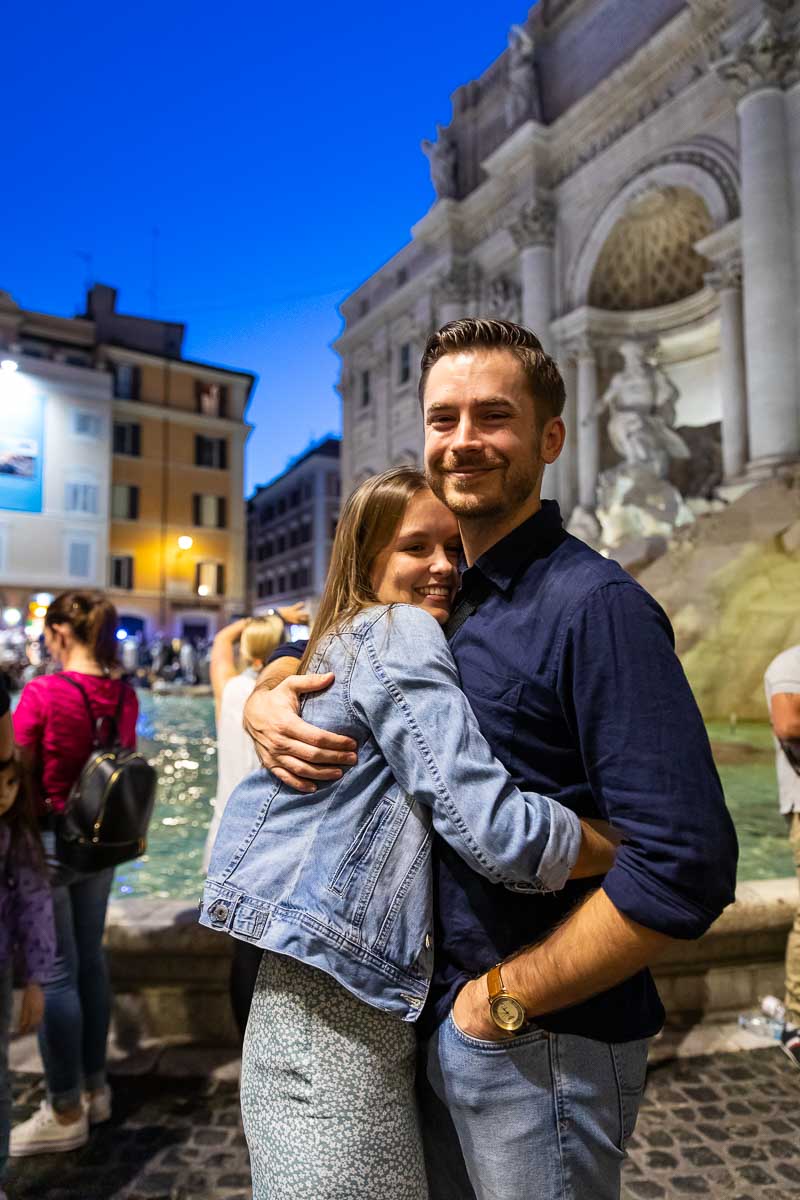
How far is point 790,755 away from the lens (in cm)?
283

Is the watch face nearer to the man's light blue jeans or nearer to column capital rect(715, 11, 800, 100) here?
the man's light blue jeans

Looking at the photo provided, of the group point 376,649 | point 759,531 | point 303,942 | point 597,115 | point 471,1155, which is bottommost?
point 471,1155

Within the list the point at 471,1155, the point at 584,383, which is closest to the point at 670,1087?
the point at 471,1155

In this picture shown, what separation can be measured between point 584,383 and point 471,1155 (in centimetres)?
1787

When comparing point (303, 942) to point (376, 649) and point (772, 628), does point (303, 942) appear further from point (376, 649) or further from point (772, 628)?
point (772, 628)

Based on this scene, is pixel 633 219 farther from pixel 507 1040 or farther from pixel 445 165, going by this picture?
pixel 507 1040

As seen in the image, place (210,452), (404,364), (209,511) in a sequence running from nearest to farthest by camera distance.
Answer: (404,364) → (209,511) → (210,452)

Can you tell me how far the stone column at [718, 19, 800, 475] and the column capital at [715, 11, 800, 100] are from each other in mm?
14

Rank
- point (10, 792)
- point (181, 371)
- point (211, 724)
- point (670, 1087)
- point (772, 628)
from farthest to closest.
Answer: point (181, 371), point (211, 724), point (772, 628), point (670, 1087), point (10, 792)

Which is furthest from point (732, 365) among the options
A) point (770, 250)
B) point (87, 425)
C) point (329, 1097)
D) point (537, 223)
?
point (87, 425)

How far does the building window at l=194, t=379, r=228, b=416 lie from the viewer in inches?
1447

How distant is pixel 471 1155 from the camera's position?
1.18 meters

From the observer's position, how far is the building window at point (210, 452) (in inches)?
1435

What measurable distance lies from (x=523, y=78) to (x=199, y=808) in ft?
62.7
